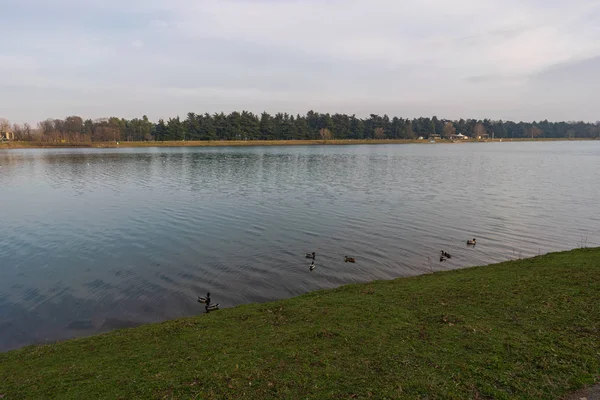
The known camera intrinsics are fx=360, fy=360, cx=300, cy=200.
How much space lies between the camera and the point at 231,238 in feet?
69.8

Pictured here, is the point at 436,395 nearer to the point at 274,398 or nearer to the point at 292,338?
the point at 274,398

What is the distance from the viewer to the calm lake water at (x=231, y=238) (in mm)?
13648

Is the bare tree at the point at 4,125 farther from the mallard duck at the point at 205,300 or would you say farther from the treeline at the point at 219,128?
the mallard duck at the point at 205,300

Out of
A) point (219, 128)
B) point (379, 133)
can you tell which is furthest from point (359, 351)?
point (379, 133)

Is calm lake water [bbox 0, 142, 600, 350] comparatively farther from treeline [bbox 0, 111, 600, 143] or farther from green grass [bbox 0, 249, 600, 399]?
treeline [bbox 0, 111, 600, 143]

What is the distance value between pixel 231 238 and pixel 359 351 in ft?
48.7

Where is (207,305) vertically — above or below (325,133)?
below

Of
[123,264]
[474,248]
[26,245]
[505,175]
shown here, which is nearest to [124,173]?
[26,245]

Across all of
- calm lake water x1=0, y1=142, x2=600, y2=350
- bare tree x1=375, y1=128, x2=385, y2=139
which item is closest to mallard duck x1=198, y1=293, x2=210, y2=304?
calm lake water x1=0, y1=142, x2=600, y2=350

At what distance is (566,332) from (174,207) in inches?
1103

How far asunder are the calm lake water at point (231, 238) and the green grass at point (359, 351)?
343 centimetres

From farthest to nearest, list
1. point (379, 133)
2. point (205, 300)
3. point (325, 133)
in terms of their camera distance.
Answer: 1. point (379, 133)
2. point (325, 133)
3. point (205, 300)

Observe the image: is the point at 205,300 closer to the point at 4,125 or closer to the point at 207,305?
the point at 207,305

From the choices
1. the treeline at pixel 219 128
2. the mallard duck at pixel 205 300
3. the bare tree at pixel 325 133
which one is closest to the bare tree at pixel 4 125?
→ the treeline at pixel 219 128
